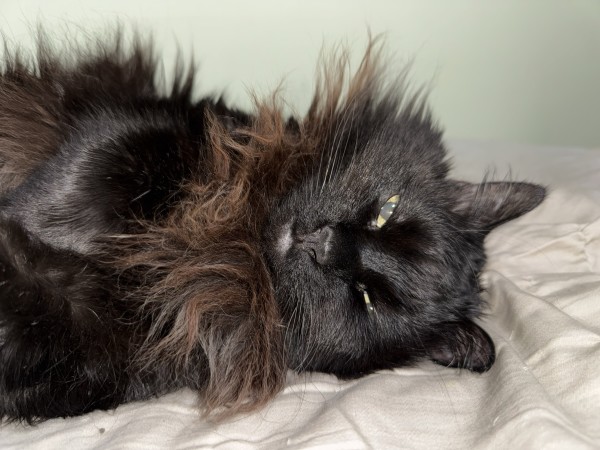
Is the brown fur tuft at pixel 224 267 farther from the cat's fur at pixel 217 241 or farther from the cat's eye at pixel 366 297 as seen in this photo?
the cat's eye at pixel 366 297

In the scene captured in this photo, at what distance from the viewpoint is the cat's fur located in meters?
1.30

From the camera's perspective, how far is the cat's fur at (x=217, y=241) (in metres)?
1.30

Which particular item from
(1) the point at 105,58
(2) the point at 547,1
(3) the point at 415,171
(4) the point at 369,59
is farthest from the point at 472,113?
(1) the point at 105,58

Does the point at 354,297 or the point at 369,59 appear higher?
the point at 369,59

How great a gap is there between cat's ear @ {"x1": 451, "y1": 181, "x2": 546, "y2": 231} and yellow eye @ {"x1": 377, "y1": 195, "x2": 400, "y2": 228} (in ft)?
0.85

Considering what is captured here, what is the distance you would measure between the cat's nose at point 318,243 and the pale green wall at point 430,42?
808 millimetres

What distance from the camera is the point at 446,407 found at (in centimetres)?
133

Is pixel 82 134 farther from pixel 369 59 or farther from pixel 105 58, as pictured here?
pixel 369 59

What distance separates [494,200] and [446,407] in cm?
60

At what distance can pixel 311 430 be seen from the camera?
4.06 ft

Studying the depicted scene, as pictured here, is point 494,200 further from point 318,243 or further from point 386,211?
point 318,243

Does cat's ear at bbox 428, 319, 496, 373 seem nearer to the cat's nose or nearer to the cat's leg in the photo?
the cat's nose

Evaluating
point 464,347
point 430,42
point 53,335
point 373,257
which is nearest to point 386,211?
point 373,257

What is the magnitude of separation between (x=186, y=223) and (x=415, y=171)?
1.85 ft
